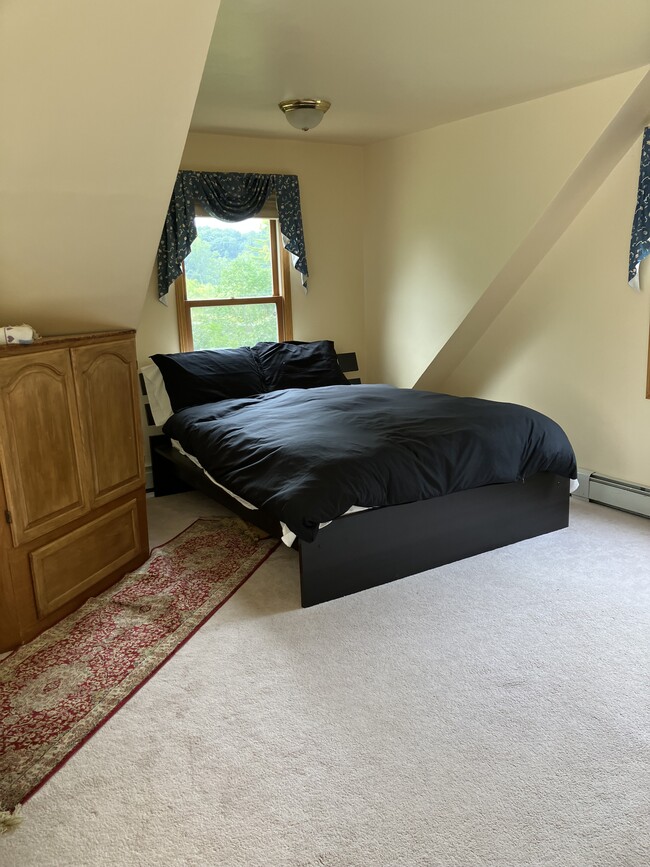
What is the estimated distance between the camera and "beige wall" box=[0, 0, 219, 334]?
1881 mm

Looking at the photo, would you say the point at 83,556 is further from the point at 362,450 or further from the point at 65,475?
the point at 362,450

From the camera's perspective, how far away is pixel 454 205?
4.63 meters

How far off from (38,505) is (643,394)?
3177mm

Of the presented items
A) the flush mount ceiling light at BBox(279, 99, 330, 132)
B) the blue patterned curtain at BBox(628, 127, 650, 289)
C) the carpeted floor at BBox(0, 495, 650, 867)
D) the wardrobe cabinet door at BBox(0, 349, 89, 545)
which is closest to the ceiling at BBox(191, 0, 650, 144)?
the flush mount ceiling light at BBox(279, 99, 330, 132)

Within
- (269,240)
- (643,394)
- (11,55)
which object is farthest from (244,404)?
(11,55)

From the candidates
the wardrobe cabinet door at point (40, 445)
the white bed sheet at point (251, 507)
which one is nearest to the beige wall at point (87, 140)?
the wardrobe cabinet door at point (40, 445)

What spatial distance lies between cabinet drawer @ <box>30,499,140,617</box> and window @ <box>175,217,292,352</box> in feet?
6.42

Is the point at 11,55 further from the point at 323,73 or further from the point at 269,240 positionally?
the point at 269,240

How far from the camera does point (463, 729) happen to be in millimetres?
2109

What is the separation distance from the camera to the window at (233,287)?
4.87 meters

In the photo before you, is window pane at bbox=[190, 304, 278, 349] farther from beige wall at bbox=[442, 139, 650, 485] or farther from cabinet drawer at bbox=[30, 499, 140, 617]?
cabinet drawer at bbox=[30, 499, 140, 617]

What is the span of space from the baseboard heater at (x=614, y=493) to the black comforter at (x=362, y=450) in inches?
21.3

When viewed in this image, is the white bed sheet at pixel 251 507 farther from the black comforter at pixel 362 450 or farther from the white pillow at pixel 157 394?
the white pillow at pixel 157 394

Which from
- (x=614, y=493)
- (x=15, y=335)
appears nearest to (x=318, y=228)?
(x=614, y=493)
